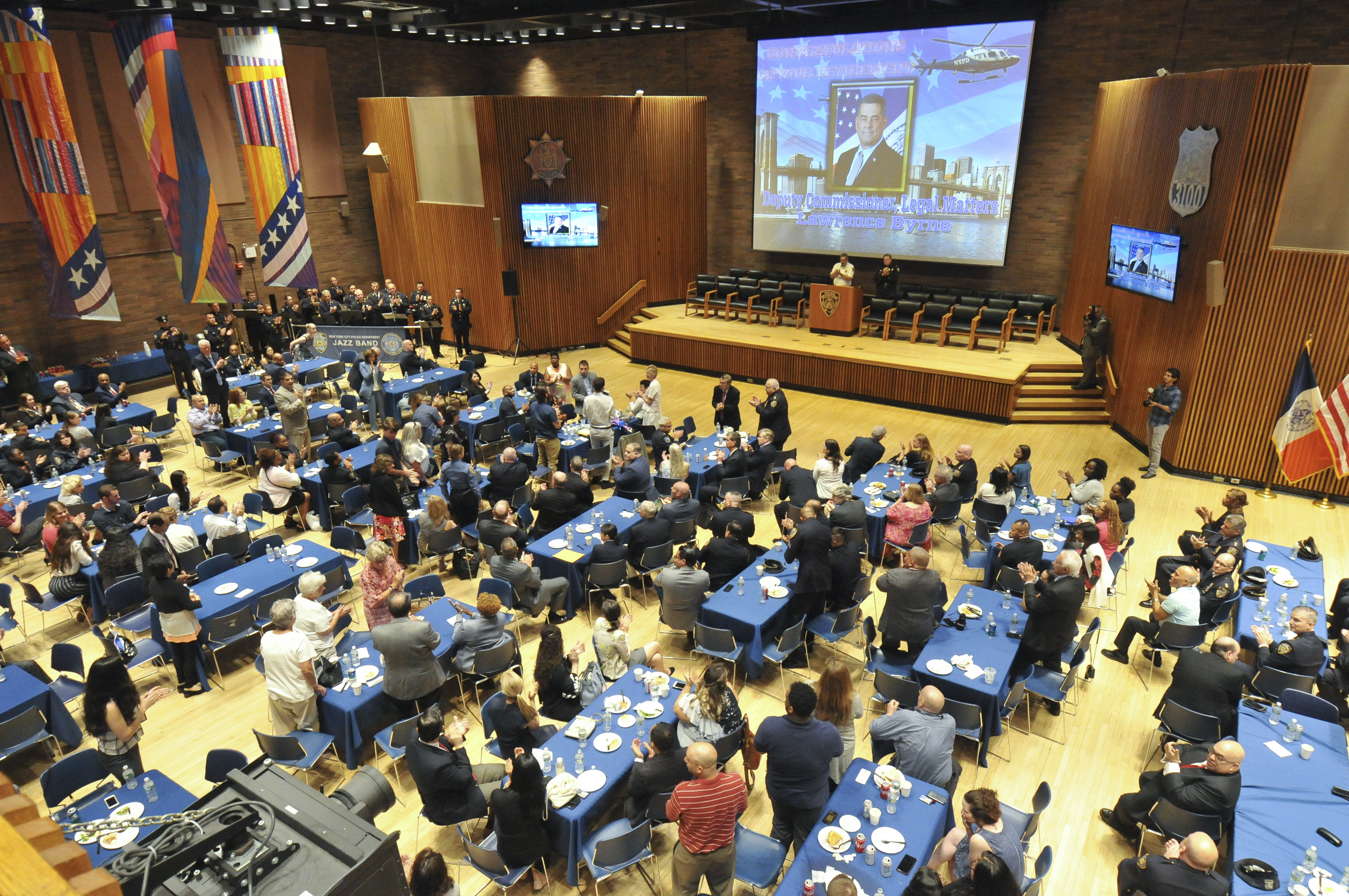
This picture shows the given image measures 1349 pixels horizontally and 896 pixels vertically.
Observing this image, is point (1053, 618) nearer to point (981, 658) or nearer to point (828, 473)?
point (981, 658)

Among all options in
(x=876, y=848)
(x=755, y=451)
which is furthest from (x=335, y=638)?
(x=755, y=451)

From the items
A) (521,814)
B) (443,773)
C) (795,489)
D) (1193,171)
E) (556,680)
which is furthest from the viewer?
(1193,171)

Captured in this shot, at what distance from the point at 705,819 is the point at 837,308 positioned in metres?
13.5

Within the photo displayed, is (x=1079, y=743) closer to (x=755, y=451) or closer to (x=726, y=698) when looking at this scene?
(x=726, y=698)

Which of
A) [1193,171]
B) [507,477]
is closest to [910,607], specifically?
[507,477]

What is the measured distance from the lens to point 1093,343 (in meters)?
13.4

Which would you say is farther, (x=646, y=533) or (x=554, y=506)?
(x=554, y=506)

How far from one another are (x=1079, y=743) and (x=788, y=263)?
47.8 feet

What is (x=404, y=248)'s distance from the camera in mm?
19969

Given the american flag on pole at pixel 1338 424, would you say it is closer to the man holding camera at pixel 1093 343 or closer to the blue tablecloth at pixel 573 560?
the man holding camera at pixel 1093 343

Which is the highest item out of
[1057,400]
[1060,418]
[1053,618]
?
[1053,618]

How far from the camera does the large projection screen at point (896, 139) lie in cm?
1541

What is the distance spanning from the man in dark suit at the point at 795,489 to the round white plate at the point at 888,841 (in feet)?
14.5

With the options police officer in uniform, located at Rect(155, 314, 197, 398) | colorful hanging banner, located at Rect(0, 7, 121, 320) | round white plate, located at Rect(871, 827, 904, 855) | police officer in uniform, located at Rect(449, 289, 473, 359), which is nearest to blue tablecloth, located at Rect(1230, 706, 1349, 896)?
round white plate, located at Rect(871, 827, 904, 855)
